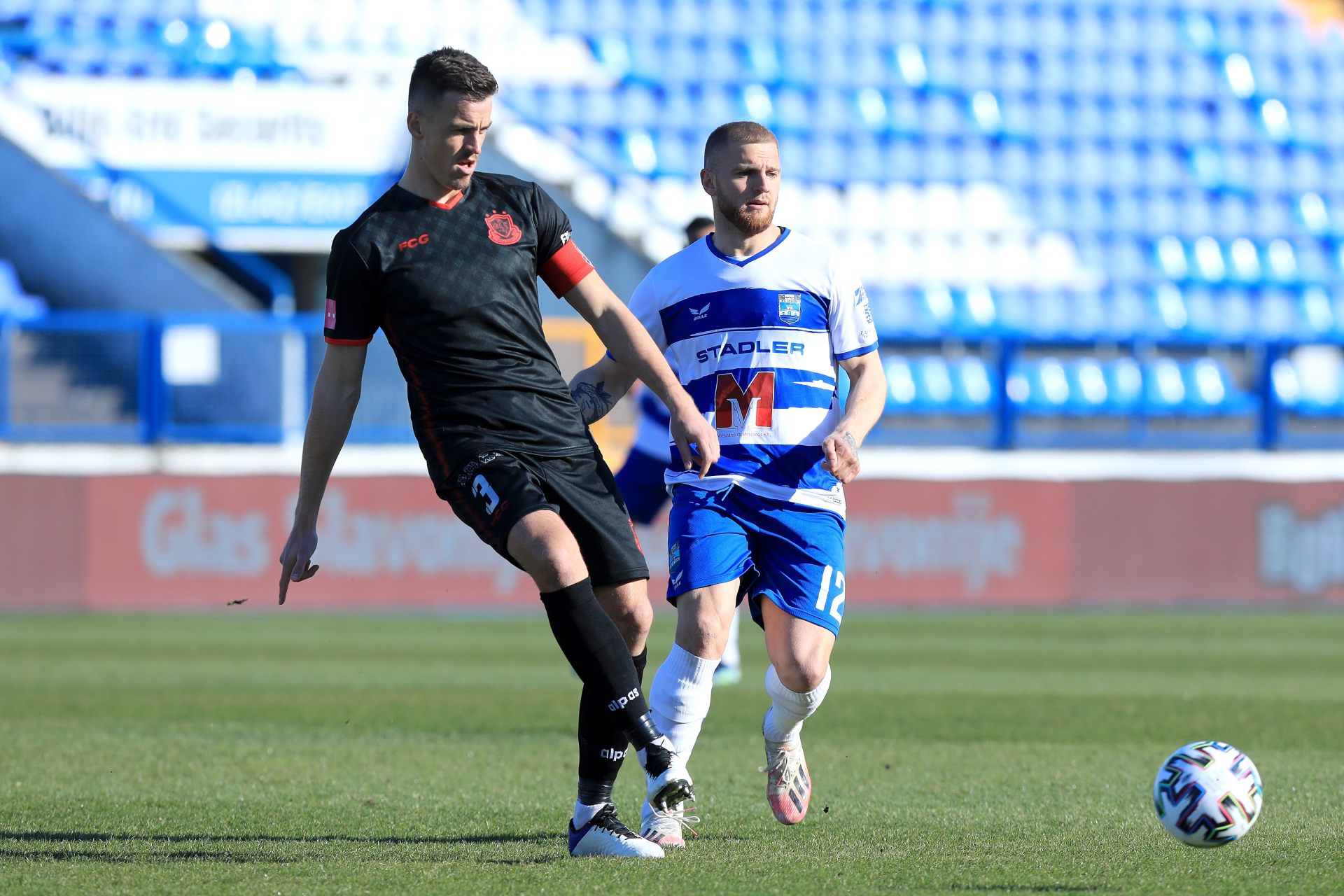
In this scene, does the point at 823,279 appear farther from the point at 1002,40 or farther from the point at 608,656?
the point at 1002,40

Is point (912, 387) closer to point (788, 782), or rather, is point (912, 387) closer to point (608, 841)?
point (788, 782)

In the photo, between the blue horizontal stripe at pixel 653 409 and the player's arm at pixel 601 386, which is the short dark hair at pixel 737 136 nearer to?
the player's arm at pixel 601 386

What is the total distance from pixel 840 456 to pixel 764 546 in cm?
47

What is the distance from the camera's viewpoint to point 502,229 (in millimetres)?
4594

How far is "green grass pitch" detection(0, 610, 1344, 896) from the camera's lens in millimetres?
4309

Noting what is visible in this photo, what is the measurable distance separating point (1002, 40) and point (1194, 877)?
18.1 m

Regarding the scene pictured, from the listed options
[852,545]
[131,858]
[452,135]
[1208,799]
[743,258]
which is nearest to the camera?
[1208,799]

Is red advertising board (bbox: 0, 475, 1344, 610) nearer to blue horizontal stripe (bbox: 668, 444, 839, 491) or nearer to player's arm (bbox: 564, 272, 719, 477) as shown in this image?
blue horizontal stripe (bbox: 668, 444, 839, 491)

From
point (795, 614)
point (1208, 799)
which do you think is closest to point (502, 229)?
point (795, 614)

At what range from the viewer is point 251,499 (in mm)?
13961

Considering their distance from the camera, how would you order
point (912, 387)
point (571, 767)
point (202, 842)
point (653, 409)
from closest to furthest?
point (202, 842) < point (571, 767) < point (653, 409) < point (912, 387)

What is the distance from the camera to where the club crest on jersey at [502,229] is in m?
4.57

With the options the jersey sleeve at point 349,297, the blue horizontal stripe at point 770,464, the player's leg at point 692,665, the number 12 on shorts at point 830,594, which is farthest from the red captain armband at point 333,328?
the number 12 on shorts at point 830,594

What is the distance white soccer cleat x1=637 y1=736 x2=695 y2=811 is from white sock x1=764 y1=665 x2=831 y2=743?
27.7 inches
